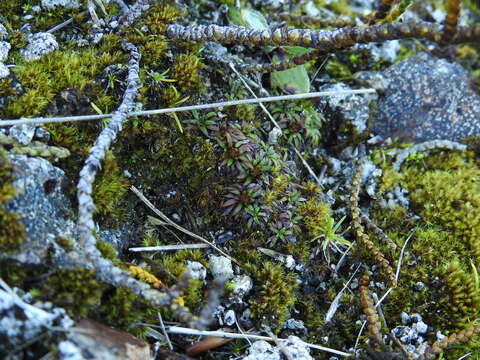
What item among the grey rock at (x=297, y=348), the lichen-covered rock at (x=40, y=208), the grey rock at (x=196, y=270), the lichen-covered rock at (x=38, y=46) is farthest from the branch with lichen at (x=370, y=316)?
the lichen-covered rock at (x=38, y=46)

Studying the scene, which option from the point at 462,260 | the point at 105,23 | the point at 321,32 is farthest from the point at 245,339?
the point at 105,23

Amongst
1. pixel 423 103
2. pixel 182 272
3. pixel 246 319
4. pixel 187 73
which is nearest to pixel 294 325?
pixel 246 319

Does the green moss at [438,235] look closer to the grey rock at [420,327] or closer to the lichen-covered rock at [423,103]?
the grey rock at [420,327]

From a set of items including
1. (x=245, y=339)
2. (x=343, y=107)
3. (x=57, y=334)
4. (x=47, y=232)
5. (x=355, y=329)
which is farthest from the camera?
(x=343, y=107)

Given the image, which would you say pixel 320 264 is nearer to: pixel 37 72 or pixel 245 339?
pixel 245 339

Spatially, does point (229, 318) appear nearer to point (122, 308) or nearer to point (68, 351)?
point (122, 308)
